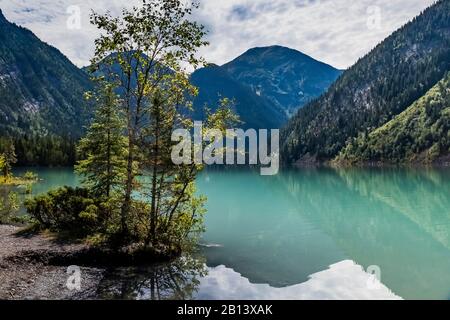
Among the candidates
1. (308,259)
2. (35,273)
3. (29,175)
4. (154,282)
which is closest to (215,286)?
(154,282)

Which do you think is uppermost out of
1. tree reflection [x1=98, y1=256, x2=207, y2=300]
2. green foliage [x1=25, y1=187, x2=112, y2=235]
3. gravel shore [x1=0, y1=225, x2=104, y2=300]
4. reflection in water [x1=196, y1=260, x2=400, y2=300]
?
green foliage [x1=25, y1=187, x2=112, y2=235]

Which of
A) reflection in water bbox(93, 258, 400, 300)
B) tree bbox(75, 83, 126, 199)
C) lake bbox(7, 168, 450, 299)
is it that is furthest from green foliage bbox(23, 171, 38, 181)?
reflection in water bbox(93, 258, 400, 300)

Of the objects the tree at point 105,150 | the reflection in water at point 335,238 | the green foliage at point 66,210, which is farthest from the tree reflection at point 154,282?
the tree at point 105,150

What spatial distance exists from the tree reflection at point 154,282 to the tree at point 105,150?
43.5 feet

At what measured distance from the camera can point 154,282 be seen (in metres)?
25.0

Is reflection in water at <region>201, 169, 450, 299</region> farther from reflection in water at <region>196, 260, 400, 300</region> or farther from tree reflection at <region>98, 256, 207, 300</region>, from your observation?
tree reflection at <region>98, 256, 207, 300</region>

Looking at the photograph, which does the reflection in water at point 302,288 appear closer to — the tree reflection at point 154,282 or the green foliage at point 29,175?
the tree reflection at point 154,282

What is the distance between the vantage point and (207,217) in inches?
2245

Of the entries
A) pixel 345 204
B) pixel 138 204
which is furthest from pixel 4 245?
pixel 345 204

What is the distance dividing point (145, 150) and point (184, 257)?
27.7ft

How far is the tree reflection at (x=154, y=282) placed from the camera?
22.7 m

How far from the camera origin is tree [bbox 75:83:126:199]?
39.3m

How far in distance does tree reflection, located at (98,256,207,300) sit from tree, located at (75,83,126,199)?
13.3 metres

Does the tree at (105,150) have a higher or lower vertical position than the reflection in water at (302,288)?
higher
